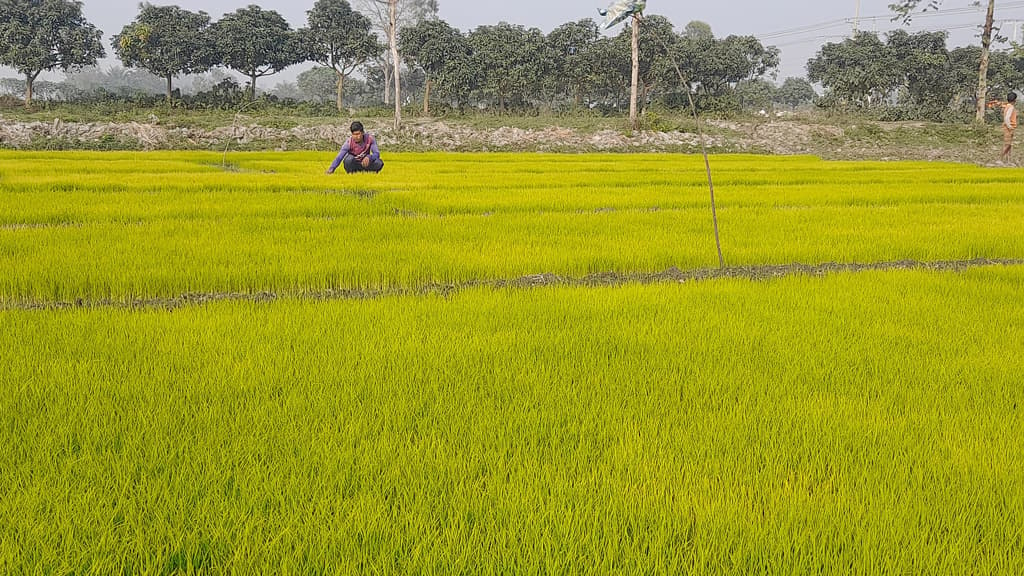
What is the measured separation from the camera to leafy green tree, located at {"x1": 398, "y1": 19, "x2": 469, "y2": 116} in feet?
102

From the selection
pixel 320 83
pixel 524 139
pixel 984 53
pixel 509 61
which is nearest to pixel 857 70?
pixel 984 53

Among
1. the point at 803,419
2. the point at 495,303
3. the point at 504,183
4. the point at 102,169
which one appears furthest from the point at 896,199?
the point at 102,169

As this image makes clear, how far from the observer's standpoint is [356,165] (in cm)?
1083

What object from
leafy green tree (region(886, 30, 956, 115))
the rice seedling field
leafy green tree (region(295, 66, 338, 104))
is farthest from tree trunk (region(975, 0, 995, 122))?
leafy green tree (region(295, 66, 338, 104))

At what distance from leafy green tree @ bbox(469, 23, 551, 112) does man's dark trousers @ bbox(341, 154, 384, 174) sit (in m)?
20.1

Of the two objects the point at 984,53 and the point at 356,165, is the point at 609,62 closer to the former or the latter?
the point at 984,53

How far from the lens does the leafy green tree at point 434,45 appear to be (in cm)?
3108

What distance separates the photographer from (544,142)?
23328 mm

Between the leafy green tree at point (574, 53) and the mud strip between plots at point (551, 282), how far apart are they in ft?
87.6

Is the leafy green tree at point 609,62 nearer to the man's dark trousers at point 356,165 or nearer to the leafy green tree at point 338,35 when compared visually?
the leafy green tree at point 338,35

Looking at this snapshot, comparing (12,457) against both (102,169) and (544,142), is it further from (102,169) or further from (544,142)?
(544,142)

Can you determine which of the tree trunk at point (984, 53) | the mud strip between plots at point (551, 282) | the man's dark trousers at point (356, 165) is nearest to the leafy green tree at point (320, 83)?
the tree trunk at point (984, 53)

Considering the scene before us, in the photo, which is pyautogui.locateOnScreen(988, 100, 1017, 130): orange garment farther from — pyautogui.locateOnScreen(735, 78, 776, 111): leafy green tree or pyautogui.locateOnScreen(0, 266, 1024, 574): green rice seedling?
pyautogui.locateOnScreen(735, 78, 776, 111): leafy green tree

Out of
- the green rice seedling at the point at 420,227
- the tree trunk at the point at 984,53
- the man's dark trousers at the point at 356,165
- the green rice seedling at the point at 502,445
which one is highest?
the tree trunk at the point at 984,53
